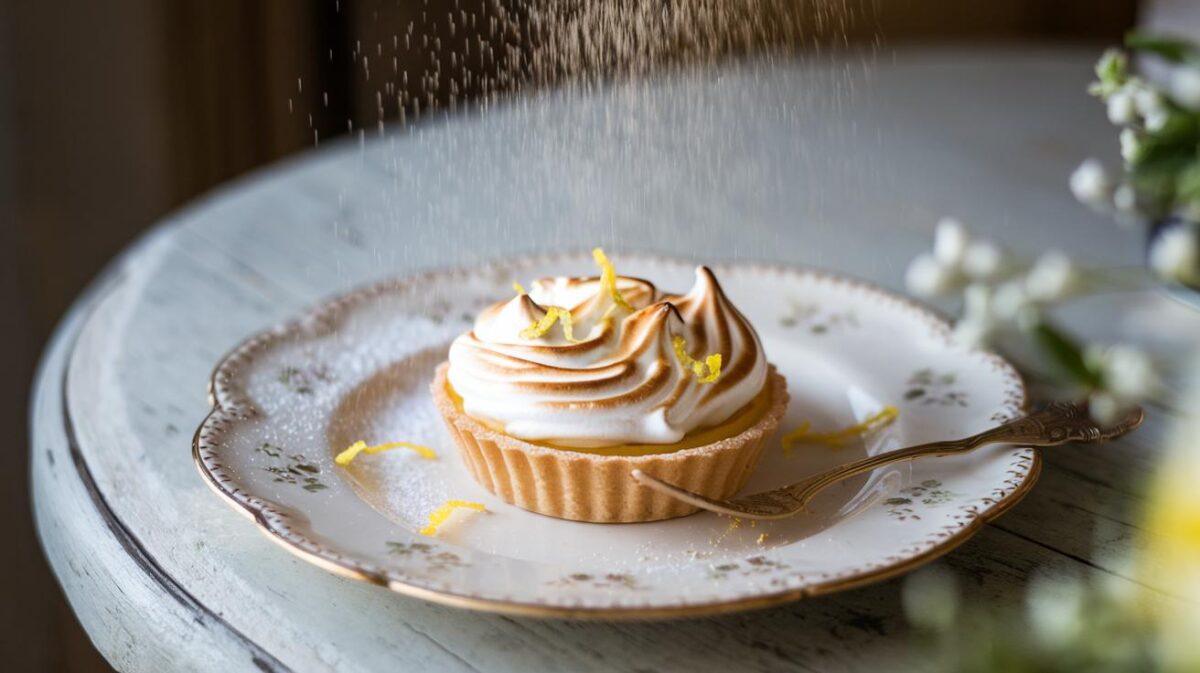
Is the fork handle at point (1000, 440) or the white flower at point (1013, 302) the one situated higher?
the white flower at point (1013, 302)

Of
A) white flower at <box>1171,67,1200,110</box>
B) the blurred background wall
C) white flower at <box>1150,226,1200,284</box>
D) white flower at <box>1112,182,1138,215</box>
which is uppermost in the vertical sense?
white flower at <box>1171,67,1200,110</box>

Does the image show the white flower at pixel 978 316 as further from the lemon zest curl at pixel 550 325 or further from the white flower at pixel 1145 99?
the lemon zest curl at pixel 550 325

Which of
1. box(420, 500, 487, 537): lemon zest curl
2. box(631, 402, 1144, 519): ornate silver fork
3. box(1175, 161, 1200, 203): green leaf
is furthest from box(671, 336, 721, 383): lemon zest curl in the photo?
box(1175, 161, 1200, 203): green leaf

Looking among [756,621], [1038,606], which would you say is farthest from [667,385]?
[1038,606]

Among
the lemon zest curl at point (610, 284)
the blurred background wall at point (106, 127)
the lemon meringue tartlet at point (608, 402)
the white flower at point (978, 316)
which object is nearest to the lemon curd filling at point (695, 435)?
the lemon meringue tartlet at point (608, 402)

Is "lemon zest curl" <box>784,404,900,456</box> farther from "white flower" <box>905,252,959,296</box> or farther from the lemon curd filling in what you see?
"white flower" <box>905,252,959,296</box>

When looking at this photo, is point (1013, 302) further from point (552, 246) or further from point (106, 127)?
point (106, 127)

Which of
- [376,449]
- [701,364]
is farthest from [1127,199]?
[376,449]
